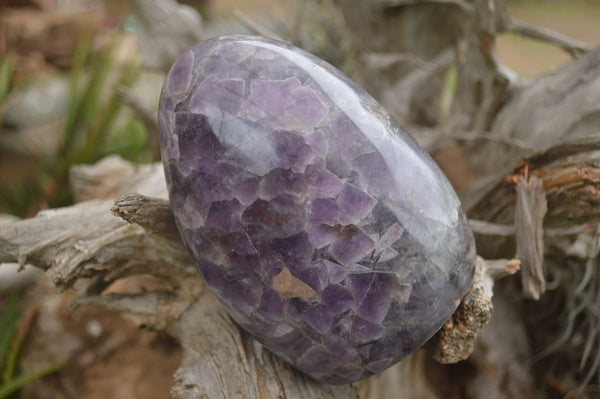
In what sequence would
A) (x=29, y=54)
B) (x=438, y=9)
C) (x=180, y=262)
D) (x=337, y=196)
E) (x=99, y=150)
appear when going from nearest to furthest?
(x=337, y=196) → (x=180, y=262) → (x=438, y=9) → (x=99, y=150) → (x=29, y=54)

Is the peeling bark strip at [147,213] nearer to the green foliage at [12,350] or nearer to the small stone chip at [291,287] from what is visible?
the small stone chip at [291,287]

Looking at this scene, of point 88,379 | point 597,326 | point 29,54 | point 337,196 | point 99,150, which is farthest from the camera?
point 29,54

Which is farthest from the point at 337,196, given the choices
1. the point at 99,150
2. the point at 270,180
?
the point at 99,150

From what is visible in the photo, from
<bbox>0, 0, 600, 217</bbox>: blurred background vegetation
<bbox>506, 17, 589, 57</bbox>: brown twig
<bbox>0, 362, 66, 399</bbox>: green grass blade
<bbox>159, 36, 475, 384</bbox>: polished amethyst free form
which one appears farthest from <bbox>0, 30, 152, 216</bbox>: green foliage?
<bbox>506, 17, 589, 57</bbox>: brown twig

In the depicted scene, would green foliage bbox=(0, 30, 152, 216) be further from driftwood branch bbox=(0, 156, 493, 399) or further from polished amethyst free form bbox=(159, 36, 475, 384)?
polished amethyst free form bbox=(159, 36, 475, 384)

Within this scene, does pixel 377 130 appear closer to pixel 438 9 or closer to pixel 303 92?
pixel 303 92
